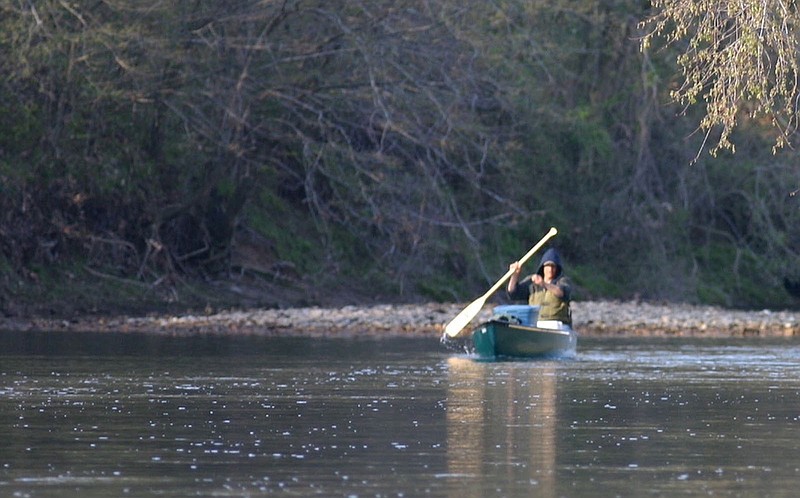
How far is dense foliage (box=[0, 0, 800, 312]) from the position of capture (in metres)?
32.7

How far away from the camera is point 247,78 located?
3341 cm

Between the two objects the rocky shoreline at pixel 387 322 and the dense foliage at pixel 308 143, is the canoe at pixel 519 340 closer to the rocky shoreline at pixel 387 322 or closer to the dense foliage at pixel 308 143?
the rocky shoreline at pixel 387 322

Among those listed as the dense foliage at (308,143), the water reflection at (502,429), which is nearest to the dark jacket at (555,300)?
the water reflection at (502,429)

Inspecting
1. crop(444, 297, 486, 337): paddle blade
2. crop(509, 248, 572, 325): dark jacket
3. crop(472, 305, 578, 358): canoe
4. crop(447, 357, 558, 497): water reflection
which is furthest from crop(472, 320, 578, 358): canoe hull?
crop(447, 357, 558, 497): water reflection

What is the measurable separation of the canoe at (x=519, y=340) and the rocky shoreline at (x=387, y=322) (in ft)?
19.8

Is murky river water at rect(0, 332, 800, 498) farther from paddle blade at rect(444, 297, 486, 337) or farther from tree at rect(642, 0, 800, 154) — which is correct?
tree at rect(642, 0, 800, 154)

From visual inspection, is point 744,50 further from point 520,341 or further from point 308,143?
point 308,143

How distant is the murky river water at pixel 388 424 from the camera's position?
36.4ft

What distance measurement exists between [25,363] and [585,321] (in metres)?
15.3

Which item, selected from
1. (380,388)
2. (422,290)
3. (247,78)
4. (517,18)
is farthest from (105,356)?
(517,18)

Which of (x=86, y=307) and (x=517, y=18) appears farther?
(x=517, y=18)

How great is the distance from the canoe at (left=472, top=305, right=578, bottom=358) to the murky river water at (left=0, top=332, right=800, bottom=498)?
418mm

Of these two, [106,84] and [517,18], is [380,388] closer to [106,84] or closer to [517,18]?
[106,84]

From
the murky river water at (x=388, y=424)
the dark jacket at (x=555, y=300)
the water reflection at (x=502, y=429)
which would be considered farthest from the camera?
the dark jacket at (x=555, y=300)
